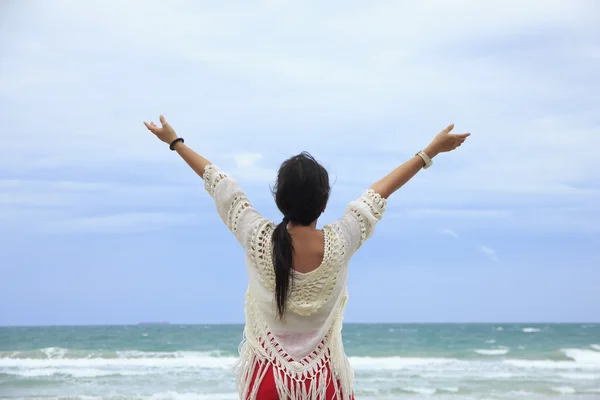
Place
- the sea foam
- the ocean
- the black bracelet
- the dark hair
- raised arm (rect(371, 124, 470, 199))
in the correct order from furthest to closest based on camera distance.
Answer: the sea foam < the ocean < the black bracelet < raised arm (rect(371, 124, 470, 199)) < the dark hair

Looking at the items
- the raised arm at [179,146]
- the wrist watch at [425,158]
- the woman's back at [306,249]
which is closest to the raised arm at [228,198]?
the raised arm at [179,146]

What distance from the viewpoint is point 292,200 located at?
2.18m

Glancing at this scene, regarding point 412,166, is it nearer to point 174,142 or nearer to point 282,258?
point 282,258

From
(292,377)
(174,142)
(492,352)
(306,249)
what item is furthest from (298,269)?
(492,352)

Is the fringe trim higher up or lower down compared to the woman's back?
lower down

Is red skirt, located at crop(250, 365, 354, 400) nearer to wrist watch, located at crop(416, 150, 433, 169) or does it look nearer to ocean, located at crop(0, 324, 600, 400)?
wrist watch, located at crop(416, 150, 433, 169)

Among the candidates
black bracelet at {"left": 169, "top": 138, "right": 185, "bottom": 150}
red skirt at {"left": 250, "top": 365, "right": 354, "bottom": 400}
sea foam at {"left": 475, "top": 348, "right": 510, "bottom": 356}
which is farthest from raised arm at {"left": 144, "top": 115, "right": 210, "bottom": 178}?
sea foam at {"left": 475, "top": 348, "right": 510, "bottom": 356}

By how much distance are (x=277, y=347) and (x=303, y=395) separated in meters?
0.17

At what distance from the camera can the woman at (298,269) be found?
219 cm

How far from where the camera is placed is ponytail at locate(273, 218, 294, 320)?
2.18 meters

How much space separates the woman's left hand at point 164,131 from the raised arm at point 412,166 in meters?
0.66

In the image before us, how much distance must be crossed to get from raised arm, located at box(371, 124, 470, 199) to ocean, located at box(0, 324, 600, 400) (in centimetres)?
716

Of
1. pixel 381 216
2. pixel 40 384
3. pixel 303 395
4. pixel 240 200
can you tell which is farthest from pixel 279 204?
pixel 40 384

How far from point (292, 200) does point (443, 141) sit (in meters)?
0.51
